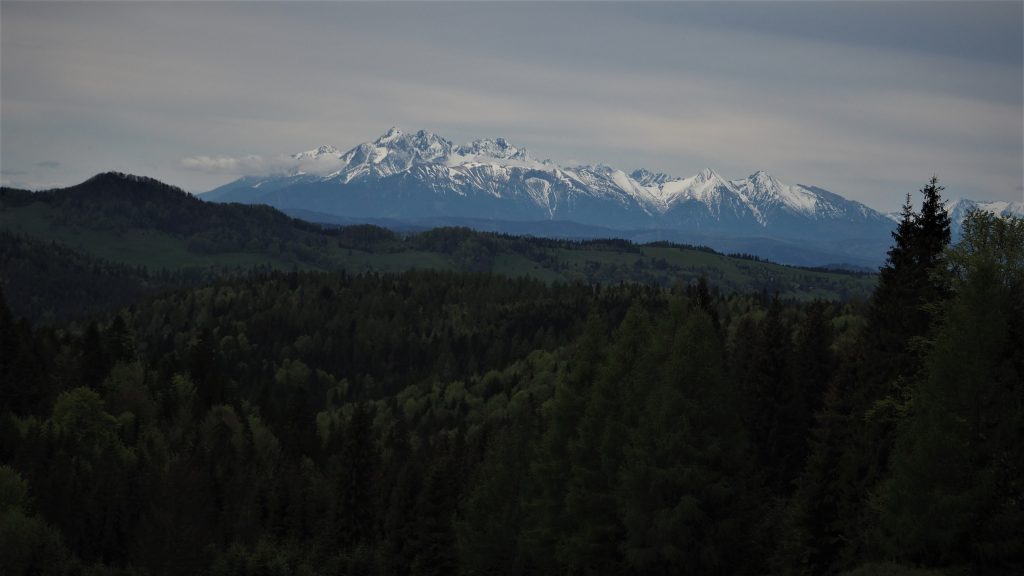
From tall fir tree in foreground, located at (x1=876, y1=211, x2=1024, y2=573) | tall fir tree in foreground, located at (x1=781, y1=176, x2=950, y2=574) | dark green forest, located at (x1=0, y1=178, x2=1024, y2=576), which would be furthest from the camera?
tall fir tree in foreground, located at (x1=781, y1=176, x2=950, y2=574)

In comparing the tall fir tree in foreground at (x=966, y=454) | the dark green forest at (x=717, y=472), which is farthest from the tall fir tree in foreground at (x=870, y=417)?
the tall fir tree in foreground at (x=966, y=454)

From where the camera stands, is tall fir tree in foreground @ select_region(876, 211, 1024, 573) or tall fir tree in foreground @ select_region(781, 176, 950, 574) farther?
tall fir tree in foreground @ select_region(781, 176, 950, 574)

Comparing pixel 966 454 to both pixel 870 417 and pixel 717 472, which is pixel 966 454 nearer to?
pixel 870 417

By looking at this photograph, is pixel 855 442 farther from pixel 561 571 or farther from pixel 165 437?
pixel 165 437

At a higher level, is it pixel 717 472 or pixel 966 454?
pixel 966 454

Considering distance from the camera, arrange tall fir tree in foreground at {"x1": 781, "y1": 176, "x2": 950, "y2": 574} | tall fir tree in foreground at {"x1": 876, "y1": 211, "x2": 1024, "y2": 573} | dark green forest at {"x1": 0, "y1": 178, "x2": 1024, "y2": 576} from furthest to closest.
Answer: tall fir tree in foreground at {"x1": 781, "y1": 176, "x2": 950, "y2": 574} < dark green forest at {"x1": 0, "y1": 178, "x2": 1024, "y2": 576} < tall fir tree in foreground at {"x1": 876, "y1": 211, "x2": 1024, "y2": 573}

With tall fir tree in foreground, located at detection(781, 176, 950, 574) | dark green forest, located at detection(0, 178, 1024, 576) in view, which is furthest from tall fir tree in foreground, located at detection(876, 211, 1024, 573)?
tall fir tree in foreground, located at detection(781, 176, 950, 574)

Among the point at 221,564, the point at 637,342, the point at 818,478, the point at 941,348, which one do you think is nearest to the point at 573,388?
the point at 637,342

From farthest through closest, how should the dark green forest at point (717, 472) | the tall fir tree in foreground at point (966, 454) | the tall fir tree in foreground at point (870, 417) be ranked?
the tall fir tree in foreground at point (870, 417) → the dark green forest at point (717, 472) → the tall fir tree in foreground at point (966, 454)

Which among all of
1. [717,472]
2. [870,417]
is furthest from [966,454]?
[717,472]

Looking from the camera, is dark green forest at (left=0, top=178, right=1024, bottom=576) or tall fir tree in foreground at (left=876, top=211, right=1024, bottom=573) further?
dark green forest at (left=0, top=178, right=1024, bottom=576)

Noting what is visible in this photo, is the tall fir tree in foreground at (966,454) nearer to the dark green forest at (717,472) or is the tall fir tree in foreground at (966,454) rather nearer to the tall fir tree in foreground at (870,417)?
the dark green forest at (717,472)

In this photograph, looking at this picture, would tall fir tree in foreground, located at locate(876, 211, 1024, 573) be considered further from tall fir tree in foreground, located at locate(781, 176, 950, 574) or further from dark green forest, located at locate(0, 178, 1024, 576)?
tall fir tree in foreground, located at locate(781, 176, 950, 574)

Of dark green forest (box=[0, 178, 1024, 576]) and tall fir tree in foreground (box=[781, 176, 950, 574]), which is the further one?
tall fir tree in foreground (box=[781, 176, 950, 574])
